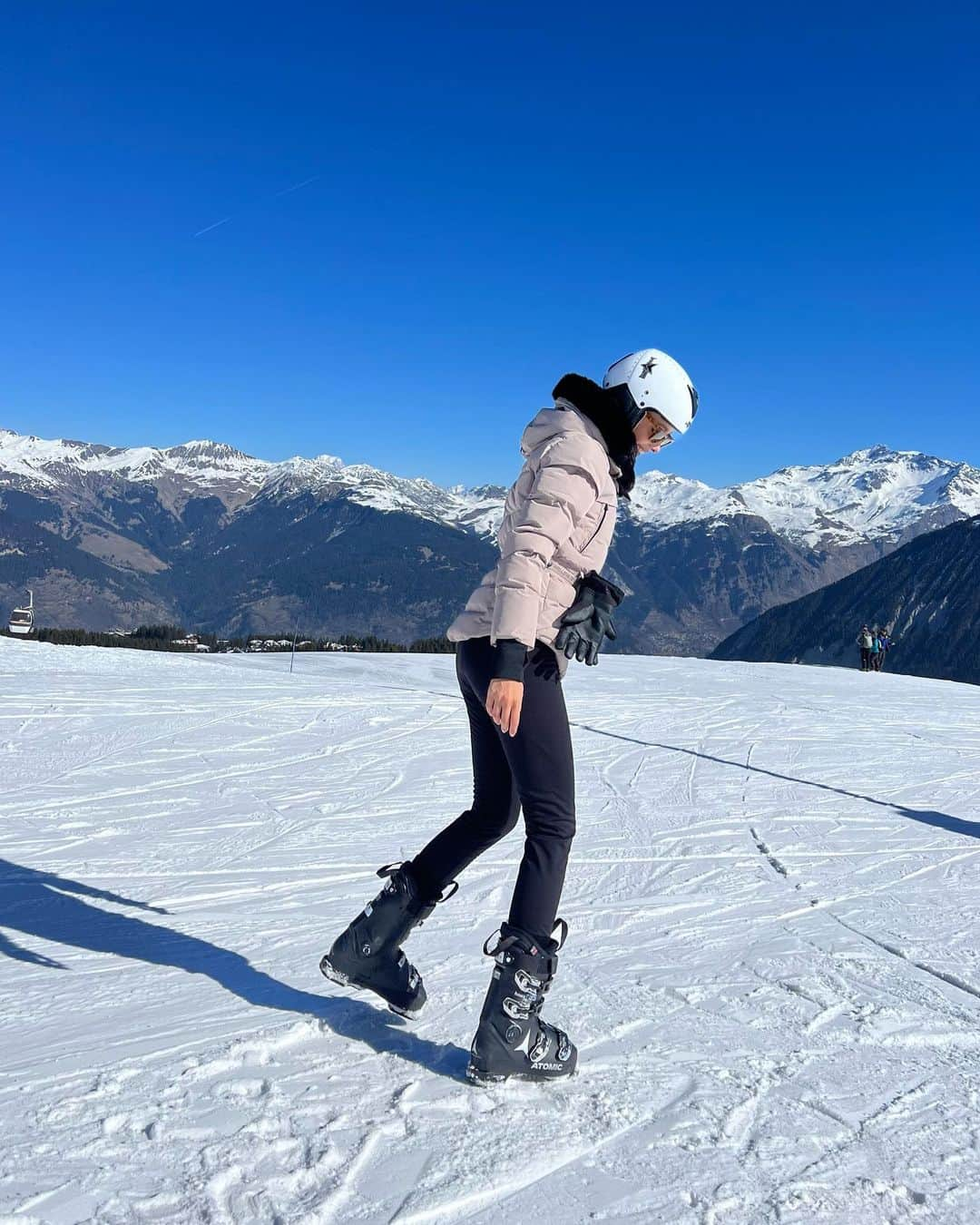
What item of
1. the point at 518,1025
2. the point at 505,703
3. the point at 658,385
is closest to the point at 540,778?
the point at 505,703

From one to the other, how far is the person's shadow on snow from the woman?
138 mm

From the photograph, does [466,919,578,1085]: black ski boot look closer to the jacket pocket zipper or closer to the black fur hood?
the jacket pocket zipper

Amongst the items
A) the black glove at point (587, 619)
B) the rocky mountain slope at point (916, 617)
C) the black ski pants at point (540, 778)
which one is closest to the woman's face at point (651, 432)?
the black glove at point (587, 619)

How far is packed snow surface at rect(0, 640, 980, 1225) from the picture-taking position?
88.9 inches

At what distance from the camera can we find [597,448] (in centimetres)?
293

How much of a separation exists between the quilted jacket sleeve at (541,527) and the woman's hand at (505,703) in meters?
0.14

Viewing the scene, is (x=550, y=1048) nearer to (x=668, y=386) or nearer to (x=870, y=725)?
(x=668, y=386)

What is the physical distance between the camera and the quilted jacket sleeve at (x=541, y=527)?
283cm

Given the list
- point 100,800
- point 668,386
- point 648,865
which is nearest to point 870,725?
point 648,865

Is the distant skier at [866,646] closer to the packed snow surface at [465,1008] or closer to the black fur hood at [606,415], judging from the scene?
the packed snow surface at [465,1008]

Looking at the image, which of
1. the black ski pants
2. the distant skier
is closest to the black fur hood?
the black ski pants

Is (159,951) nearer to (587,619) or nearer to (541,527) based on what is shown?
(587,619)

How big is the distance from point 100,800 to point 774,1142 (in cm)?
582

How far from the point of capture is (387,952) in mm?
3178
